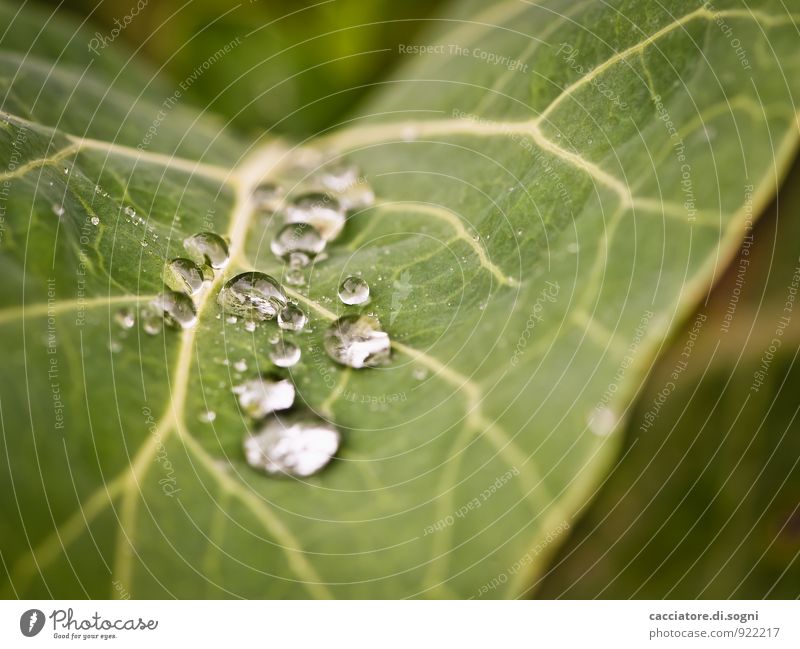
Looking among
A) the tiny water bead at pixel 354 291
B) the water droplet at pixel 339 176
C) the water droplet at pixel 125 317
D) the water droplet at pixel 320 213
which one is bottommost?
the water droplet at pixel 125 317

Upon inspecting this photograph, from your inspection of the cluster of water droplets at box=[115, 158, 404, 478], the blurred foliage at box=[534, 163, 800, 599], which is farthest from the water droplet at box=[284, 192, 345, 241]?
the blurred foliage at box=[534, 163, 800, 599]

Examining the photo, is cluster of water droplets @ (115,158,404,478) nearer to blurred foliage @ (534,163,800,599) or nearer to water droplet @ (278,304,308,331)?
water droplet @ (278,304,308,331)

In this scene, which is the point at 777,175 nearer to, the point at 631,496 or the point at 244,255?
the point at 631,496

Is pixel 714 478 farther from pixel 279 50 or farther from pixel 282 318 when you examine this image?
pixel 279 50

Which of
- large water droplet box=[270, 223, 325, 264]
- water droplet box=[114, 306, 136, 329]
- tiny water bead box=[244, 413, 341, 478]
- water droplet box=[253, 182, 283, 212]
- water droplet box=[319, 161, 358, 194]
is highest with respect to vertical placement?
water droplet box=[319, 161, 358, 194]

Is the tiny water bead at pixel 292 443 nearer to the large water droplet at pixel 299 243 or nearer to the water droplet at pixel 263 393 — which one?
the water droplet at pixel 263 393

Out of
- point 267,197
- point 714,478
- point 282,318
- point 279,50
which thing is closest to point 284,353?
point 282,318

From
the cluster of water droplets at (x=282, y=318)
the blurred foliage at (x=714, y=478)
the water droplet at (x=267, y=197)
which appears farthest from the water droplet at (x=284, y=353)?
the blurred foliage at (x=714, y=478)
